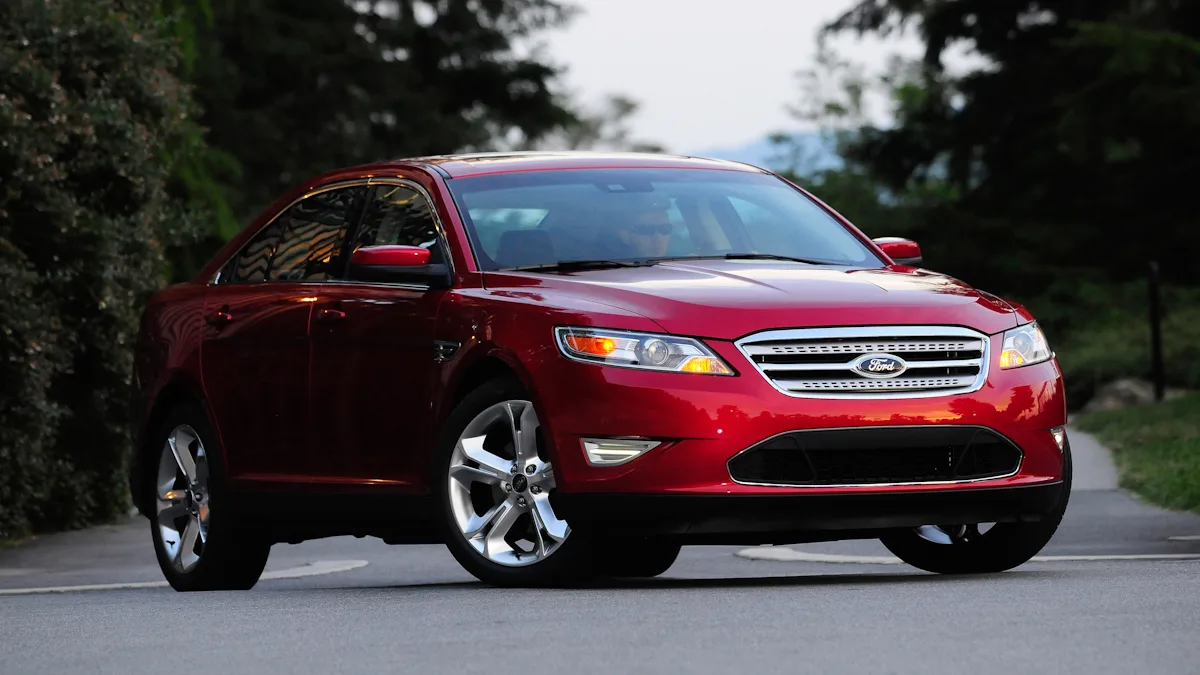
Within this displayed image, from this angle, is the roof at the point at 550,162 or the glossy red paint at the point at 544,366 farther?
the roof at the point at 550,162

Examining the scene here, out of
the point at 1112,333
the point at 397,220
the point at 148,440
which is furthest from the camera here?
the point at 1112,333

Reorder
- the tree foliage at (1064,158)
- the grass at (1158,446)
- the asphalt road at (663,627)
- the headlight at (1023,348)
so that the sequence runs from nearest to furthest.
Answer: the asphalt road at (663,627), the headlight at (1023,348), the grass at (1158,446), the tree foliage at (1064,158)

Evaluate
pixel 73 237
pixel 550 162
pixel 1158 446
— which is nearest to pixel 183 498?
pixel 550 162

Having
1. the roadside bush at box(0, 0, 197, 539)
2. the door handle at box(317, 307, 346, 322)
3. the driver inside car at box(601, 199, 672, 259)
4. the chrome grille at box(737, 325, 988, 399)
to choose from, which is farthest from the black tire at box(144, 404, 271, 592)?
the roadside bush at box(0, 0, 197, 539)

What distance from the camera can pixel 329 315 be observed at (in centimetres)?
953

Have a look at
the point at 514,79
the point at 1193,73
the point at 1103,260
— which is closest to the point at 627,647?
the point at 1193,73

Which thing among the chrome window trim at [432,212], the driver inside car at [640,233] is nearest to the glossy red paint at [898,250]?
the driver inside car at [640,233]

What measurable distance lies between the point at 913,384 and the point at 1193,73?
836 inches

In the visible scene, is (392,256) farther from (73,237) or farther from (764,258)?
(73,237)

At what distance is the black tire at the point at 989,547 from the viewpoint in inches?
354

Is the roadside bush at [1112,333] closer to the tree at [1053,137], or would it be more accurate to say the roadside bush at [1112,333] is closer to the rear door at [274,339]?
the tree at [1053,137]

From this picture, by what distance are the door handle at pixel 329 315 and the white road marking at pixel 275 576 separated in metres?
2.21

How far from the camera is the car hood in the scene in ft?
26.9

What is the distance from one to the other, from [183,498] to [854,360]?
3.51 meters
